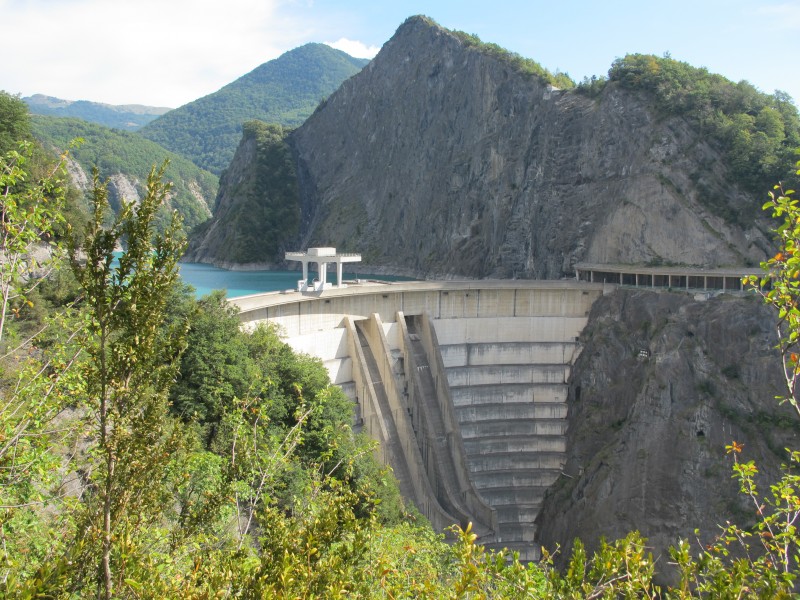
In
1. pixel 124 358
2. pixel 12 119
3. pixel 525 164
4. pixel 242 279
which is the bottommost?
pixel 242 279

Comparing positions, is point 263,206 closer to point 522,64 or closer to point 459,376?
point 522,64

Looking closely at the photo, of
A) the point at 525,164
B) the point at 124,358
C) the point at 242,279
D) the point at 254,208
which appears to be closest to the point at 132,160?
the point at 254,208

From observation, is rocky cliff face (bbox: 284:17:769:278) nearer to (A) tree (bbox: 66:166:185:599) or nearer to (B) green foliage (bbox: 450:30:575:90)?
(B) green foliage (bbox: 450:30:575:90)

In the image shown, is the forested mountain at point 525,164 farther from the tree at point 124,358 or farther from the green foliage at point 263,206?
the tree at point 124,358

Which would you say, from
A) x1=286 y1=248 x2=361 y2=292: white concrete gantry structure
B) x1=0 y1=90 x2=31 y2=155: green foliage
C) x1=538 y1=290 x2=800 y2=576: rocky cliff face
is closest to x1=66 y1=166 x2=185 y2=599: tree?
x1=286 y1=248 x2=361 y2=292: white concrete gantry structure

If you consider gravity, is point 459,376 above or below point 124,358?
below

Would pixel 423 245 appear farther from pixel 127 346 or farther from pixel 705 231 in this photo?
pixel 127 346

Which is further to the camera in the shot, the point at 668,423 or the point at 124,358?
the point at 668,423
